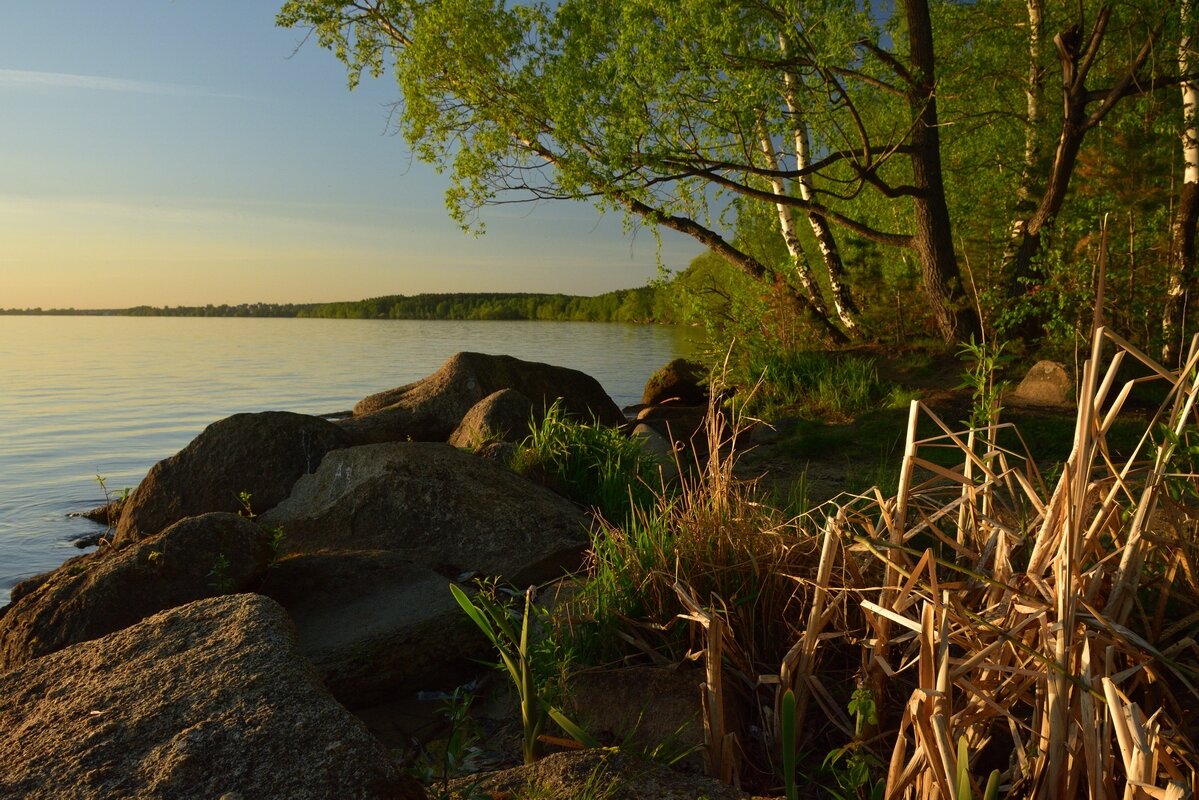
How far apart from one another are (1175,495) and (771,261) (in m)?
17.9

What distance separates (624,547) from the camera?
397cm

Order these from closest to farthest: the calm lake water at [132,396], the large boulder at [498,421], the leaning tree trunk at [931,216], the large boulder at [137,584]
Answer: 1. the large boulder at [137,584]
2. the large boulder at [498,421]
3. the calm lake water at [132,396]
4. the leaning tree trunk at [931,216]

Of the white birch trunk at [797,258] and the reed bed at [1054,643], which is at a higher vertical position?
the white birch trunk at [797,258]

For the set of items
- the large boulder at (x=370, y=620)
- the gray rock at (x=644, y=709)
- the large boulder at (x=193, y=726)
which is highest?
the large boulder at (x=193, y=726)

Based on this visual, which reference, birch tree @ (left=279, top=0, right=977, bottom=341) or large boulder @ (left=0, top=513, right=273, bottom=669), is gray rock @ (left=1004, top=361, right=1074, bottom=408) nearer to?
birch tree @ (left=279, top=0, right=977, bottom=341)

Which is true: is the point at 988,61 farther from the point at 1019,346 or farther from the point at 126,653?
the point at 126,653

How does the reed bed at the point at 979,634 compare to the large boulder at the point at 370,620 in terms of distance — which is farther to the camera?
the large boulder at the point at 370,620

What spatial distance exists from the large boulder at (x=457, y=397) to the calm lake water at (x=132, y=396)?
10.7 ft

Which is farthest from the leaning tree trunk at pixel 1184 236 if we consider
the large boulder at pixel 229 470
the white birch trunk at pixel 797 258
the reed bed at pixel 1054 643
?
the reed bed at pixel 1054 643

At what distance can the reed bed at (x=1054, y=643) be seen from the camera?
209 cm

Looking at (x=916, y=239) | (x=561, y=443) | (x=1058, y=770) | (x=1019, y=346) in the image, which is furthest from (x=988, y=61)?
(x=1058, y=770)

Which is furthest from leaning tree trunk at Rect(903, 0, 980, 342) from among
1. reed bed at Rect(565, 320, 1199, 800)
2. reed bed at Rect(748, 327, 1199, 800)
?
reed bed at Rect(748, 327, 1199, 800)

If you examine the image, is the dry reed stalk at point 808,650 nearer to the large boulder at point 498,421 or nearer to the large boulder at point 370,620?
the large boulder at point 370,620

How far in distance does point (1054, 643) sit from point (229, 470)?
291 inches
